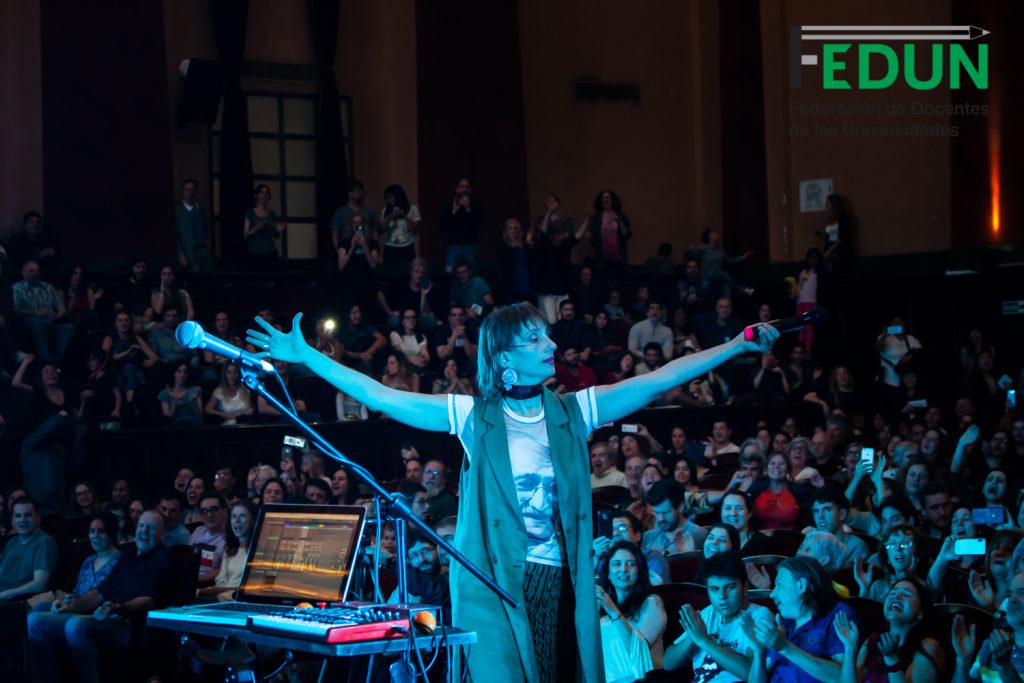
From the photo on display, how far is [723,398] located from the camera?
12344 mm

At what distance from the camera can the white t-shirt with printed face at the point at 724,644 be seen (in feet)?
16.3

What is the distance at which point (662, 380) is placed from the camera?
335 cm

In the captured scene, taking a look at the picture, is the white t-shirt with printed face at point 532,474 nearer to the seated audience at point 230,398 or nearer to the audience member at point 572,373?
the seated audience at point 230,398

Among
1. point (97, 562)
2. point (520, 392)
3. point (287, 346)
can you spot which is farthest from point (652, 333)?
point (287, 346)

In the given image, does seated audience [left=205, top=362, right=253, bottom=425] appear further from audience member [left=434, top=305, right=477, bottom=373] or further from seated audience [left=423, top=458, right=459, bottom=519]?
seated audience [left=423, top=458, right=459, bottom=519]

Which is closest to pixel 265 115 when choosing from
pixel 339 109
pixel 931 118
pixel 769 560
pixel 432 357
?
pixel 339 109

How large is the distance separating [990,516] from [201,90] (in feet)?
Result: 34.0

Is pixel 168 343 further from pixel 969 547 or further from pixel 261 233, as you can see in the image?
pixel 969 547

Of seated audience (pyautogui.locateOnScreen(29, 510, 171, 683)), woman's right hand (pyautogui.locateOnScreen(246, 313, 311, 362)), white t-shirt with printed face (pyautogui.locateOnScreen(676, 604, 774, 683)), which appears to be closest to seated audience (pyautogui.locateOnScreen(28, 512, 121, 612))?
seated audience (pyautogui.locateOnScreen(29, 510, 171, 683))

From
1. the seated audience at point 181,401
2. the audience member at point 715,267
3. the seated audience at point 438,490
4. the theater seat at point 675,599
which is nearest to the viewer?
the theater seat at point 675,599

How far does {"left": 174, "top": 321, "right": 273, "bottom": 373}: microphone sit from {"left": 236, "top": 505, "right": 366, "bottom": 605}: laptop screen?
98 centimetres

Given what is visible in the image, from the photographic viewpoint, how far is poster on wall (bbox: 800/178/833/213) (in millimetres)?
15891

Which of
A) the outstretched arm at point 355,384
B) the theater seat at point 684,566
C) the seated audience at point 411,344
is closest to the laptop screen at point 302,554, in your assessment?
the outstretched arm at point 355,384

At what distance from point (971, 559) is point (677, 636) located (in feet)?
4.63
